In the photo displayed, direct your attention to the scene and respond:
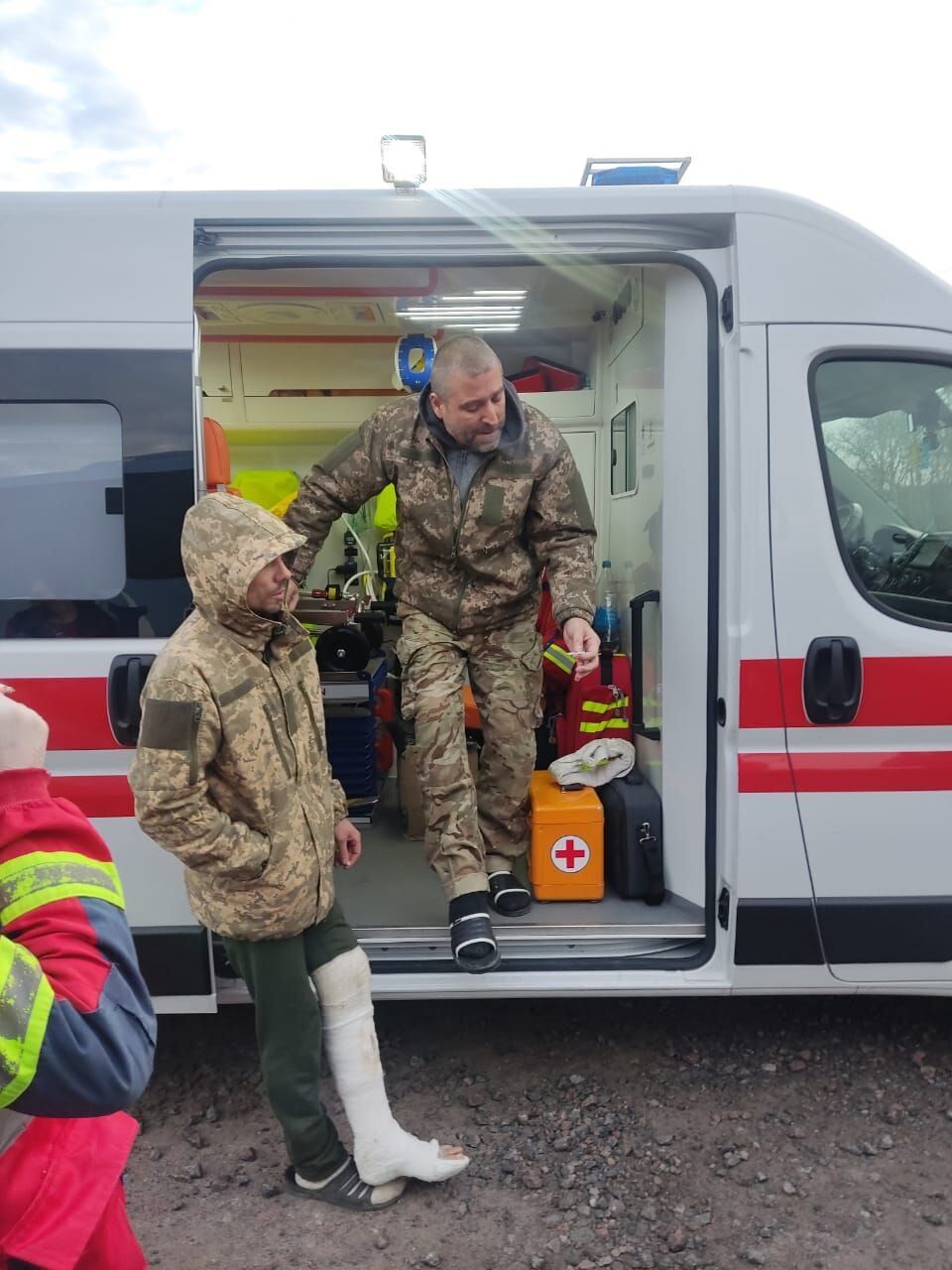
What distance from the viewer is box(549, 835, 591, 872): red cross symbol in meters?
3.16

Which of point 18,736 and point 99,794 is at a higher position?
point 18,736

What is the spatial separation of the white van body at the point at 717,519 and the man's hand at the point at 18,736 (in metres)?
1.61

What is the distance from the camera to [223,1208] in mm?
2348

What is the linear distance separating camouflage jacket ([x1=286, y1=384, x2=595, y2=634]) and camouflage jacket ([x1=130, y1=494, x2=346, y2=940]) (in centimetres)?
81

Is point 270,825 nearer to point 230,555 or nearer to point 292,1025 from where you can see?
point 292,1025

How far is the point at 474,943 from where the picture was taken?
8.89 ft

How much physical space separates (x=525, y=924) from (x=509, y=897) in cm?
16

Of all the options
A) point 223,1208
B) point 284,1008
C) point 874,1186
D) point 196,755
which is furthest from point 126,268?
point 874,1186

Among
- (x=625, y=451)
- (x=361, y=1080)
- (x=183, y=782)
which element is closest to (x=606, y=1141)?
(x=361, y=1080)

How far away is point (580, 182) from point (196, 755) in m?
2.06

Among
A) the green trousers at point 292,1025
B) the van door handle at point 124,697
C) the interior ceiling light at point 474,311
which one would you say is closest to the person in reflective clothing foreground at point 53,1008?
the green trousers at point 292,1025

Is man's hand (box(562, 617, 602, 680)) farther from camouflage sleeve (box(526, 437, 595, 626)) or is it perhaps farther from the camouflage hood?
the camouflage hood

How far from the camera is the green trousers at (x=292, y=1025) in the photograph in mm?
2168

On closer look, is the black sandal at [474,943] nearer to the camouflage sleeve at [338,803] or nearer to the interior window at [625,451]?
the camouflage sleeve at [338,803]
